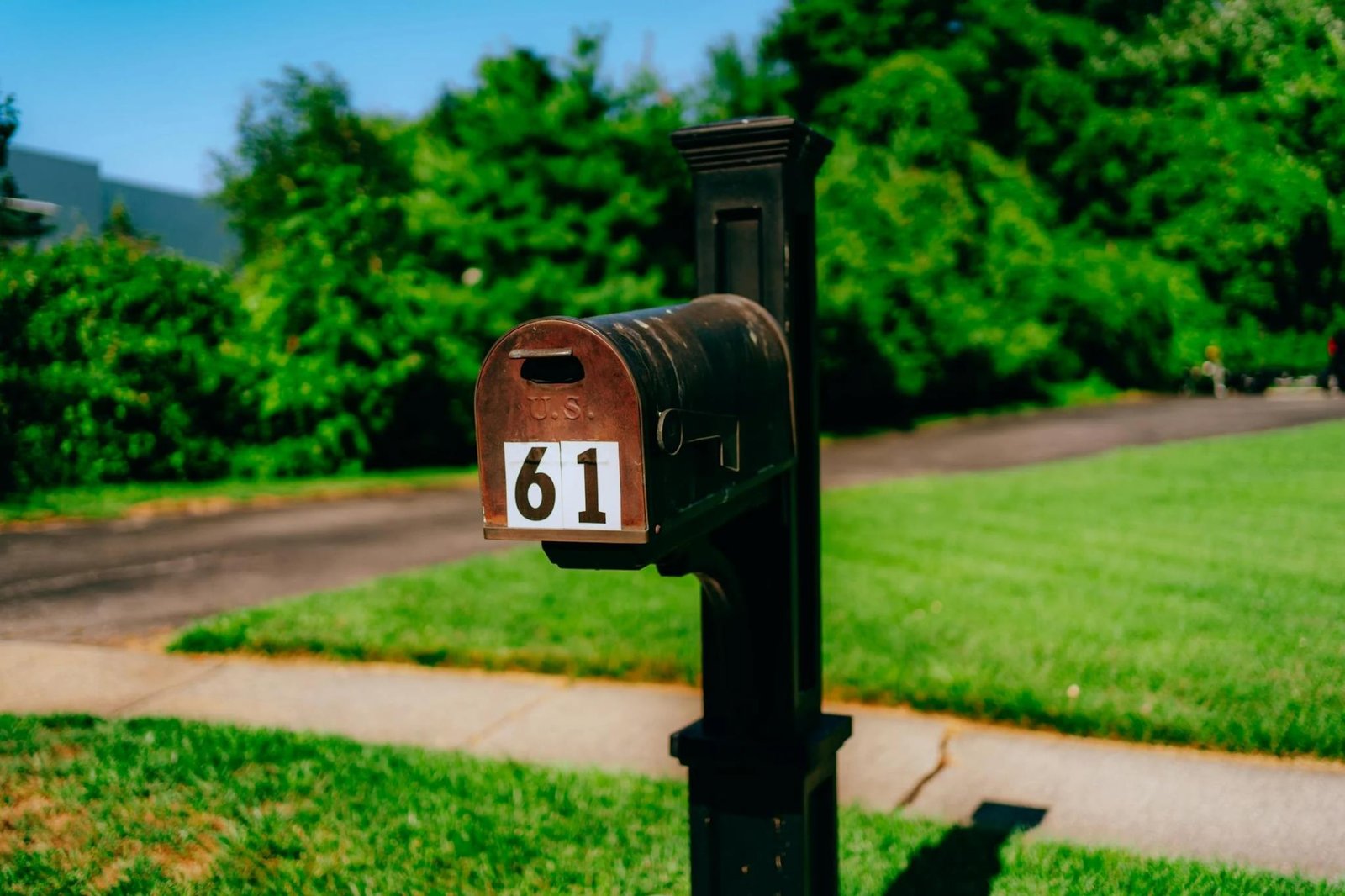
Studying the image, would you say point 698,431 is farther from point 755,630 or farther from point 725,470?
point 755,630

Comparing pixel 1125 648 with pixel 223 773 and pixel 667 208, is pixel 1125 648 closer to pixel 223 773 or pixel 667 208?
pixel 223 773

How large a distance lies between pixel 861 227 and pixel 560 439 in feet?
61.3

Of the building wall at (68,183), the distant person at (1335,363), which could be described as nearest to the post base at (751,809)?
the distant person at (1335,363)

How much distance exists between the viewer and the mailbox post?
164cm

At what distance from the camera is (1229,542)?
767 centimetres

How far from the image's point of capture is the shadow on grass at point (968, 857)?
3340 mm

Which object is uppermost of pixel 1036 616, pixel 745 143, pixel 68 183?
pixel 68 183

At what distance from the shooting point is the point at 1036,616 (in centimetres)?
618

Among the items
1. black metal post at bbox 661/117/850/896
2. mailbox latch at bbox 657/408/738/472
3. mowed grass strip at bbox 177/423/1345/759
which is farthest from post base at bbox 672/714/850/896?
mowed grass strip at bbox 177/423/1345/759

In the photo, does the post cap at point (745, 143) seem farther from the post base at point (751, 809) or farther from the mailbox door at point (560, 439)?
the post base at point (751, 809)

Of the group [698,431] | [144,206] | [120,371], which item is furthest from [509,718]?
[144,206]

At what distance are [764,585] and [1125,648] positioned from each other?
3.83 m

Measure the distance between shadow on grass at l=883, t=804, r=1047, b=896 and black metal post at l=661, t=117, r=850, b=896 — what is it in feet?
3.71

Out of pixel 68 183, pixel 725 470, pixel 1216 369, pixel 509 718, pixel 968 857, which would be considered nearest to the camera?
pixel 725 470
